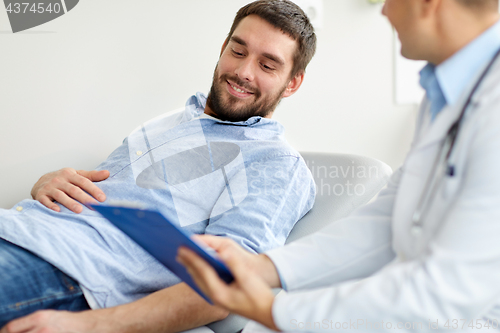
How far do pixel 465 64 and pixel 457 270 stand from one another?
27 cm

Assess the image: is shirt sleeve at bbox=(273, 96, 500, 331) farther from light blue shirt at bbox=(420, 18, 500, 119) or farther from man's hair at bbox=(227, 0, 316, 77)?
man's hair at bbox=(227, 0, 316, 77)

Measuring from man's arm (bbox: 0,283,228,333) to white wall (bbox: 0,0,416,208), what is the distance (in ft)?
2.79

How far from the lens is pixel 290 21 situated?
1.44m

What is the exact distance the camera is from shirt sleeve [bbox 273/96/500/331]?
18.8 inches

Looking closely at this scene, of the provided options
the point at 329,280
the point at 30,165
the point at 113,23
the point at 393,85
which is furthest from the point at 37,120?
the point at 393,85

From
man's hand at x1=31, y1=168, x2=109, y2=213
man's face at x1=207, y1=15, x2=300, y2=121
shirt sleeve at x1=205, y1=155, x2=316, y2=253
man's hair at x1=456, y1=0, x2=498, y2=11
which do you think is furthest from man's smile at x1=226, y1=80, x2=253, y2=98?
man's hair at x1=456, y1=0, x2=498, y2=11

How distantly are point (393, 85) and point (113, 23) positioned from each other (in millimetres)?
1441

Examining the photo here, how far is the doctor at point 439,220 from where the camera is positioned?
1.59 feet

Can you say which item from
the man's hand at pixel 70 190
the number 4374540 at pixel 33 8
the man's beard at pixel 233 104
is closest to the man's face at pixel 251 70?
the man's beard at pixel 233 104

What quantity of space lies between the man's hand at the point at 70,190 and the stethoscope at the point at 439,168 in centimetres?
87

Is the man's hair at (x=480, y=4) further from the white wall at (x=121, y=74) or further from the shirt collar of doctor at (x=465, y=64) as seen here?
the white wall at (x=121, y=74)

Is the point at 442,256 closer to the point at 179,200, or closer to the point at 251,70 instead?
the point at 179,200

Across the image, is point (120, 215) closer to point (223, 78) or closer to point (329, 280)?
point (329, 280)

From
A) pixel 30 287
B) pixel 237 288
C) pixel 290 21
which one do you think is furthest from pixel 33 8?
pixel 237 288
